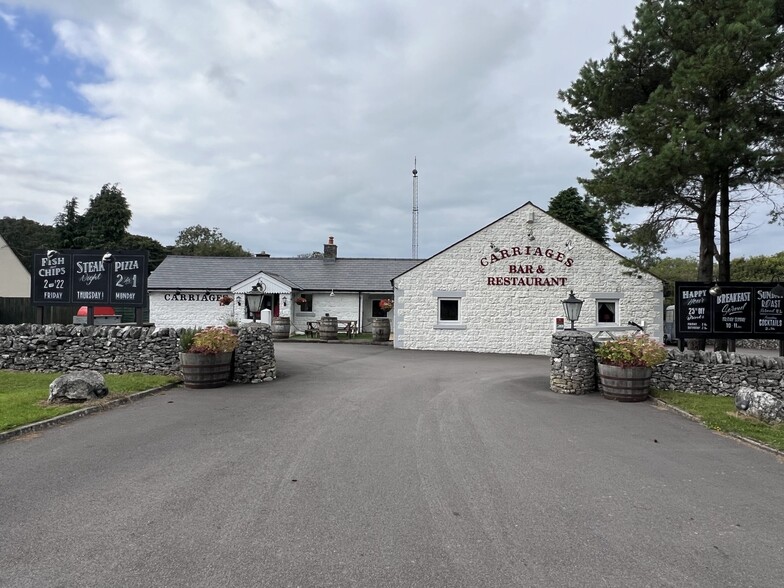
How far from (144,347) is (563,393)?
33.9 feet

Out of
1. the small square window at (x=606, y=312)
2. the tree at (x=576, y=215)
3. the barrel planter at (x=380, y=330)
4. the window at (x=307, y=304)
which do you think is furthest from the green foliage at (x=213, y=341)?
the tree at (x=576, y=215)

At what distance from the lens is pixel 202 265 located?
3241cm

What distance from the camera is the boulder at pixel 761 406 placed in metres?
8.69

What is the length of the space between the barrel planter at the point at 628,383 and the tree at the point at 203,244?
5875cm

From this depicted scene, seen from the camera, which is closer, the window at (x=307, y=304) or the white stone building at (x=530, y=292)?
the white stone building at (x=530, y=292)

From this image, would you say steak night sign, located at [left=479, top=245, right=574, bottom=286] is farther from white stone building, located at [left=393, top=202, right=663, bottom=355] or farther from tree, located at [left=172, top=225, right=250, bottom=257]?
tree, located at [left=172, top=225, right=250, bottom=257]

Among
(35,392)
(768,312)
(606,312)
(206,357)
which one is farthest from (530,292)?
(35,392)

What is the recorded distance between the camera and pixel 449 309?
2259 cm

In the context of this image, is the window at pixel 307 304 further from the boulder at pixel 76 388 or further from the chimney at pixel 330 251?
the boulder at pixel 76 388

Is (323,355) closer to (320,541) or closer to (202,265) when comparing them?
(320,541)

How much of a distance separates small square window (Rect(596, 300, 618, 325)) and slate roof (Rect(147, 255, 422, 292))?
1169 centimetres

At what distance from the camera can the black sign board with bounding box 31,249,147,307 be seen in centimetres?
1425

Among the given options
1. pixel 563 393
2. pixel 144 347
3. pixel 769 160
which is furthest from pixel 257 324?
pixel 769 160

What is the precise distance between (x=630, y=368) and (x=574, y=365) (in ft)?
4.17
